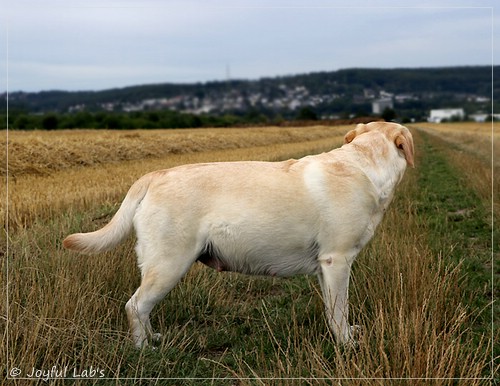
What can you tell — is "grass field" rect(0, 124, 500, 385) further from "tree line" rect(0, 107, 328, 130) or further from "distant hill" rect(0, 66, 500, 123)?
"tree line" rect(0, 107, 328, 130)

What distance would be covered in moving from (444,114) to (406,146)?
14.4 ft

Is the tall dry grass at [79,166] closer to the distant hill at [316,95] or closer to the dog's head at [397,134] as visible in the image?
the distant hill at [316,95]

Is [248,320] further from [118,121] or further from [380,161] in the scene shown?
[118,121]

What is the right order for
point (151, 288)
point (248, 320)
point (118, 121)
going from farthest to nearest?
point (118, 121) < point (248, 320) < point (151, 288)

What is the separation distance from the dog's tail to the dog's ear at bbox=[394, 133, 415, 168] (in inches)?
75.3

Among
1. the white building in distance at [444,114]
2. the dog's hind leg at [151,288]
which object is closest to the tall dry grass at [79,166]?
the dog's hind leg at [151,288]

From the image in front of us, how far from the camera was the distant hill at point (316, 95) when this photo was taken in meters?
5.09

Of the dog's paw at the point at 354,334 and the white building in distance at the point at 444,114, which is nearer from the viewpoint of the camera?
the dog's paw at the point at 354,334

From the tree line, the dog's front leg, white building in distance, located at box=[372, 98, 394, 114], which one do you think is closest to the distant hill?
white building in distance, located at box=[372, 98, 394, 114]

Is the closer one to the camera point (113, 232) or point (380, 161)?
point (113, 232)

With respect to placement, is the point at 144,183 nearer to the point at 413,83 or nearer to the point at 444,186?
the point at 413,83

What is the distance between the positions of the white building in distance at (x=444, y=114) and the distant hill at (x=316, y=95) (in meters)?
0.26

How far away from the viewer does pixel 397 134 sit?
13.9ft

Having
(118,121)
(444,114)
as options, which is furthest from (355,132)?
(118,121)
